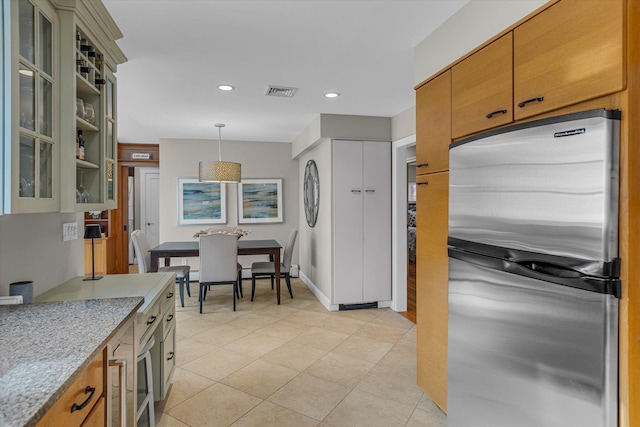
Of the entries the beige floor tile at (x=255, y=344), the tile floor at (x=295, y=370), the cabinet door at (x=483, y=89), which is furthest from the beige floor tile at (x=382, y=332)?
the cabinet door at (x=483, y=89)

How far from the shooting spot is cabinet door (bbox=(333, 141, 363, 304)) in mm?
4270

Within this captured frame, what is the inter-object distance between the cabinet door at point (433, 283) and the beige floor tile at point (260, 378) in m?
1.02

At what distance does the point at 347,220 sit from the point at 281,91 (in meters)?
1.69

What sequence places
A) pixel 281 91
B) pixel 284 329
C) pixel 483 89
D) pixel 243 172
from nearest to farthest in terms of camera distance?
1. pixel 483 89
2. pixel 281 91
3. pixel 284 329
4. pixel 243 172

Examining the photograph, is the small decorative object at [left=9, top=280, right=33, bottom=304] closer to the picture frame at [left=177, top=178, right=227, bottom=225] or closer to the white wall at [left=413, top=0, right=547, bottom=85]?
the white wall at [left=413, top=0, right=547, bottom=85]

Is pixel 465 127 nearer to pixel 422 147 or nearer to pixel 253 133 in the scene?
pixel 422 147

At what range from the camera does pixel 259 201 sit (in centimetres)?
613

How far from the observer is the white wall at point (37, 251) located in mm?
1646

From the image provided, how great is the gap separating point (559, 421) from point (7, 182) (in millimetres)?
2119

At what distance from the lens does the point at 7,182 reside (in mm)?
1226

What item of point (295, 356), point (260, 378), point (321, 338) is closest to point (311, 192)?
point (321, 338)

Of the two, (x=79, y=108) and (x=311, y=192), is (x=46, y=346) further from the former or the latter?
(x=311, y=192)

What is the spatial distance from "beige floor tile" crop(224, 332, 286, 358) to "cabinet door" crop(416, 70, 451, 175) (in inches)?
82.0

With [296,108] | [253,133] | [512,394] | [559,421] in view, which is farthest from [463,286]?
[253,133]
